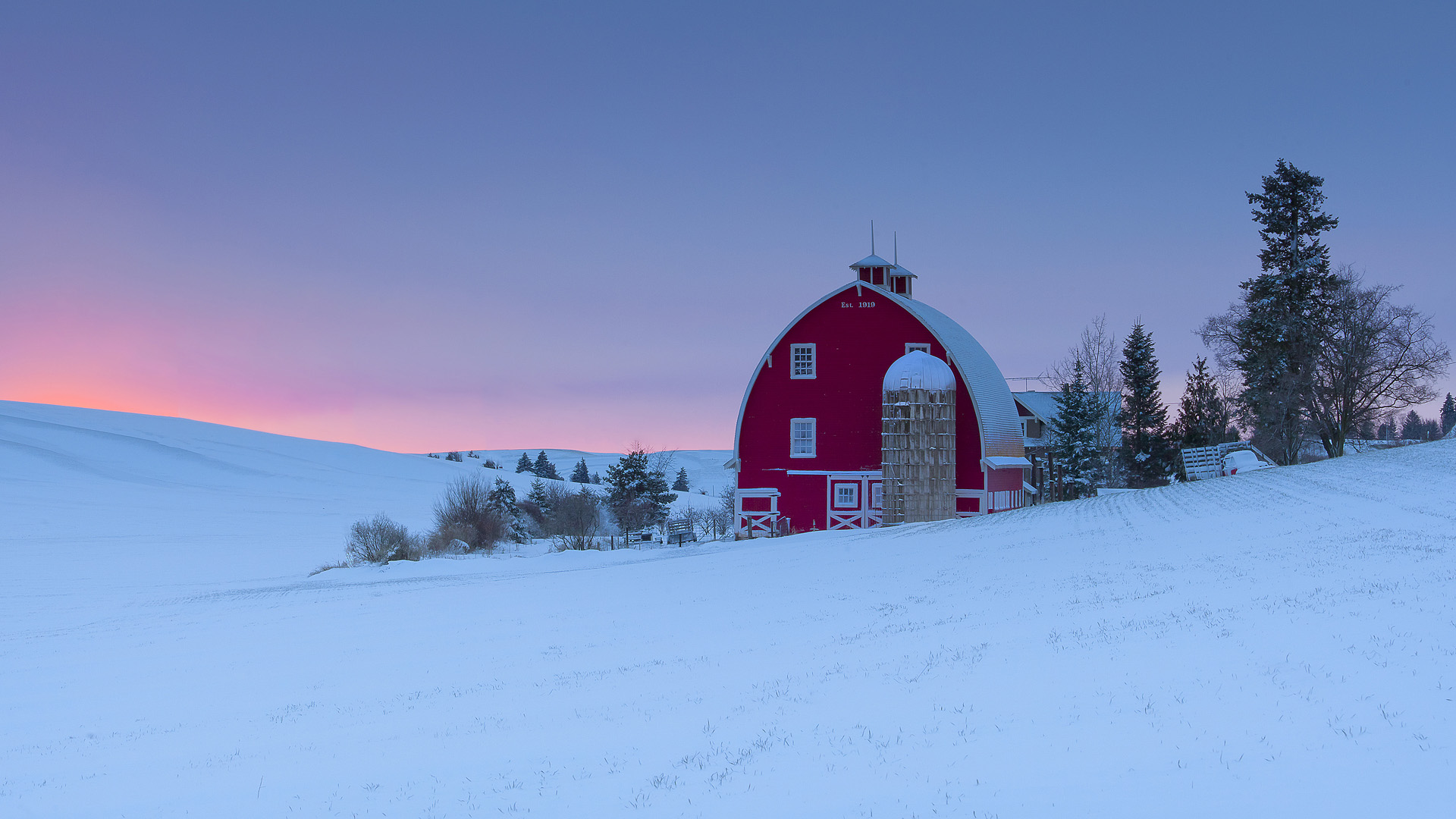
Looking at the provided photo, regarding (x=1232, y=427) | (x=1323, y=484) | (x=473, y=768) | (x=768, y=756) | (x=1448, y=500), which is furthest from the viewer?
(x=1232, y=427)

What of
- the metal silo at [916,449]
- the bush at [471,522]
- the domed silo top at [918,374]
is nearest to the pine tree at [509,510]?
the bush at [471,522]

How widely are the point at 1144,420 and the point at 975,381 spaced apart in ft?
81.2

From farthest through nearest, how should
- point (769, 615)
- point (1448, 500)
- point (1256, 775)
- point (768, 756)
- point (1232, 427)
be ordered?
point (1232, 427) < point (1448, 500) < point (769, 615) < point (768, 756) < point (1256, 775)

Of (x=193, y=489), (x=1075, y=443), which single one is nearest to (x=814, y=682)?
(x=1075, y=443)

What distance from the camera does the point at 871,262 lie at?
4231cm

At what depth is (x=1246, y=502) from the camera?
27062 millimetres

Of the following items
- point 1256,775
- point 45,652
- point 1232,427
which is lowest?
point 45,652

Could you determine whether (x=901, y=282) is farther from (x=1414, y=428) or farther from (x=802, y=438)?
(x=1414, y=428)

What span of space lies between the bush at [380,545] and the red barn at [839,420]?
1243 cm

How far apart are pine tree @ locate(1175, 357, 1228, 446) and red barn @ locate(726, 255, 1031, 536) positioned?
2297 centimetres

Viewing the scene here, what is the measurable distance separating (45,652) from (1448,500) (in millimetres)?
30105

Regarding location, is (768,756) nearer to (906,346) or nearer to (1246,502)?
(1246,502)

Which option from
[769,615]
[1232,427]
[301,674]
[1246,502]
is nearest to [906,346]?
[1246,502]

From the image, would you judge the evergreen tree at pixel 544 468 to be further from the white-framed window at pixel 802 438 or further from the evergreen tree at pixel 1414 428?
the evergreen tree at pixel 1414 428
